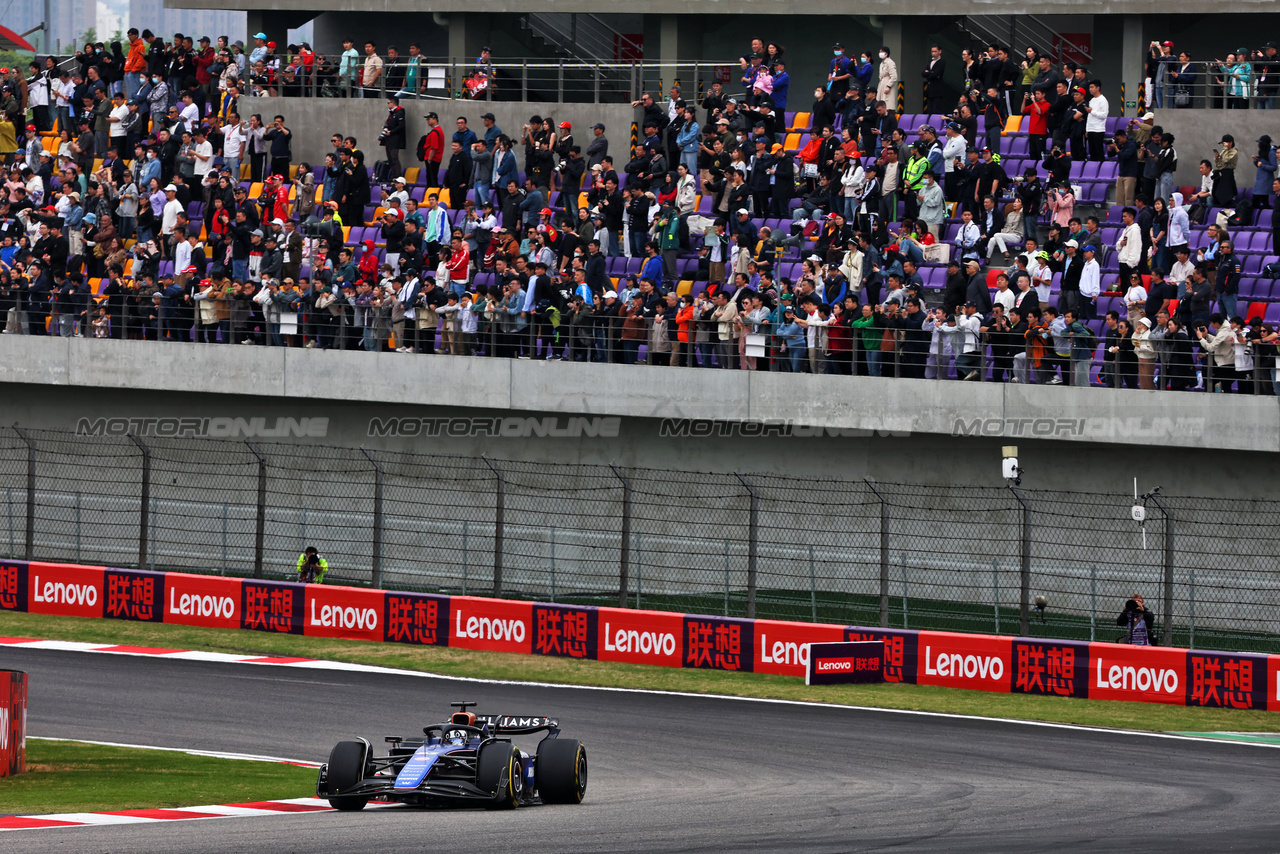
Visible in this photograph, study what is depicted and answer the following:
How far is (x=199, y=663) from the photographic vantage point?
18.4m

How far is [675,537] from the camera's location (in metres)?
21.5

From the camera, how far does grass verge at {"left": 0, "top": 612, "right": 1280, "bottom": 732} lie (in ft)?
51.9

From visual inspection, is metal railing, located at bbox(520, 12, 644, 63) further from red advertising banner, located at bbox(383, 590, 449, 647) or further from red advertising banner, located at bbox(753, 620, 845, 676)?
red advertising banner, located at bbox(753, 620, 845, 676)

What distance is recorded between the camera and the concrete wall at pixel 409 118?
86.7 ft

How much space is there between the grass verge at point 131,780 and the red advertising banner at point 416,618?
6.04 m

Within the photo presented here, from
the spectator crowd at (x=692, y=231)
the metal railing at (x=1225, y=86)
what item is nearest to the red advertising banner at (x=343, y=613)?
the spectator crowd at (x=692, y=231)

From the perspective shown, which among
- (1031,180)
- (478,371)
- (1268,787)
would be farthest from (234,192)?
(1268,787)

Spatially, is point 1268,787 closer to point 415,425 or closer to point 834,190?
point 834,190

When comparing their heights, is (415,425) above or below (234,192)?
below

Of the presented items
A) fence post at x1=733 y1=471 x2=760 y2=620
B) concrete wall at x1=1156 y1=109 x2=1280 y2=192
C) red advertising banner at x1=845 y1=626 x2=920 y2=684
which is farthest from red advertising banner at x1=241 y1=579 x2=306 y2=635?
concrete wall at x1=1156 y1=109 x2=1280 y2=192

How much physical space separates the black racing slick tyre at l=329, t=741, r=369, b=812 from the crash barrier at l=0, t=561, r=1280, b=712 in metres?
7.59

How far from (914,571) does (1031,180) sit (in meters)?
5.37

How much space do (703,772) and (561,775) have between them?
1.96m

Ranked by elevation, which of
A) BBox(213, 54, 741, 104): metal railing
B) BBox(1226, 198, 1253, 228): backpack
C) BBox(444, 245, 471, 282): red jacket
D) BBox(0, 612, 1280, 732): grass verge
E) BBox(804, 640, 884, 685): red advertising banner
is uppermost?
BBox(213, 54, 741, 104): metal railing
